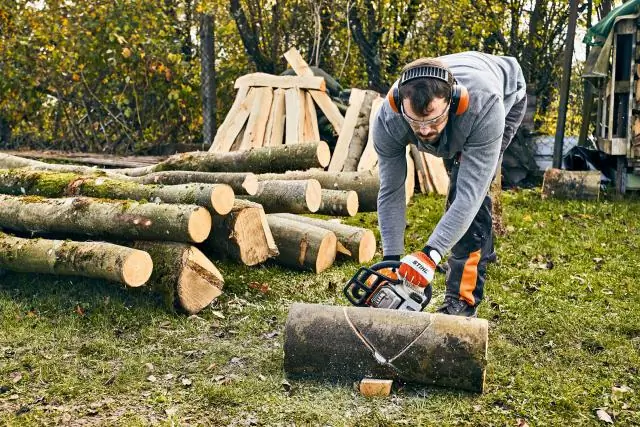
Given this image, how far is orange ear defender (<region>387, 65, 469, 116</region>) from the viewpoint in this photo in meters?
3.28

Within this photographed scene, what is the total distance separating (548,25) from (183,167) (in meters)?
7.12

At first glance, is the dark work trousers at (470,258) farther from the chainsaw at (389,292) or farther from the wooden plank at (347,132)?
the wooden plank at (347,132)

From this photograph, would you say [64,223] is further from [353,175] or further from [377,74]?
[377,74]

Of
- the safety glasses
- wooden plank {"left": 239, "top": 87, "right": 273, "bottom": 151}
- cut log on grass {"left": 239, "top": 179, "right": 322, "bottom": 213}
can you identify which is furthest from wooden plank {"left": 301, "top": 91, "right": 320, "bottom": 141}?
the safety glasses

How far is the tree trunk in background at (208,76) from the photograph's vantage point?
10422mm

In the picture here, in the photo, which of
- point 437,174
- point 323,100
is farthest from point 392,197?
point 323,100

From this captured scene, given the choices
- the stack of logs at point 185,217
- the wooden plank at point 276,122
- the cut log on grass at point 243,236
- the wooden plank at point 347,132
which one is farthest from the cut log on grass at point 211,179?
the wooden plank at point 276,122

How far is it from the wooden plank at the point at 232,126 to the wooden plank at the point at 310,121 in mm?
808

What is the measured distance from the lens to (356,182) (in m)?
6.24

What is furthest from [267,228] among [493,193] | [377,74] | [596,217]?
[377,74]

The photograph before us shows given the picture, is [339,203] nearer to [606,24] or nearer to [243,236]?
[243,236]

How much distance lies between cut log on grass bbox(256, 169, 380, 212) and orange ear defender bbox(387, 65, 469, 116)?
2.66m

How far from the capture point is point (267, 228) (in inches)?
214

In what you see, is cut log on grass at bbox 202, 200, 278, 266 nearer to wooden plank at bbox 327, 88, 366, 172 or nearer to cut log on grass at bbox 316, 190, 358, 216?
cut log on grass at bbox 316, 190, 358, 216
